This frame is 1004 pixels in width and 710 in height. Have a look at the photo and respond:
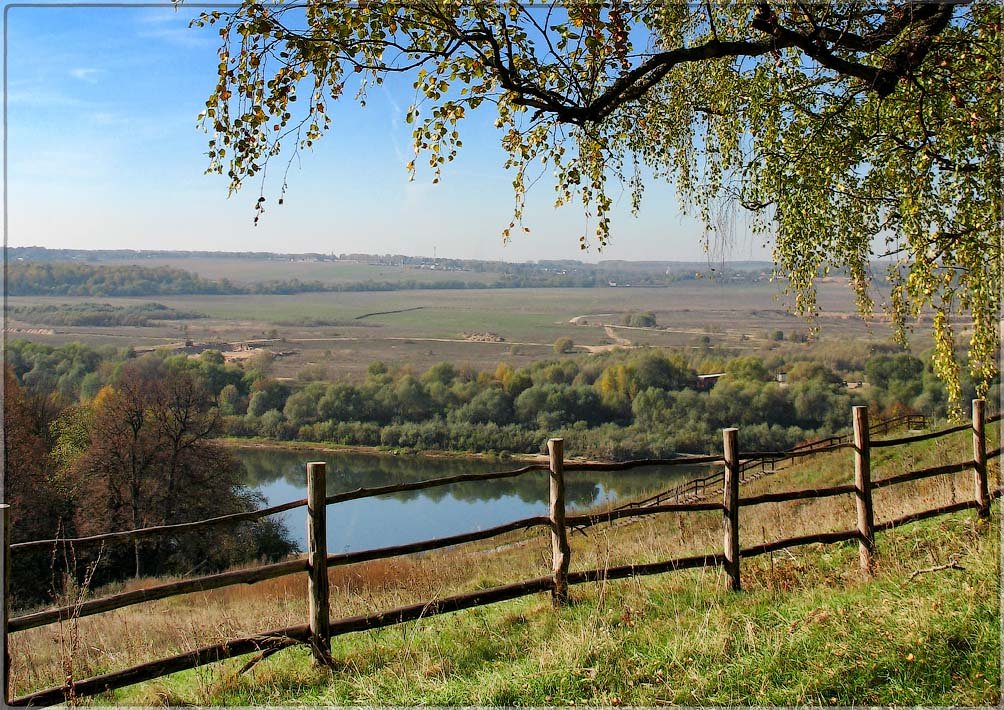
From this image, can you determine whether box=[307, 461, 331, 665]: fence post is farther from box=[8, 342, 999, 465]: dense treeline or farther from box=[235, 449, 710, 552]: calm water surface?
box=[8, 342, 999, 465]: dense treeline

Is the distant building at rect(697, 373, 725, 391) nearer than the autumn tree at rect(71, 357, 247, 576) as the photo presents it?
No

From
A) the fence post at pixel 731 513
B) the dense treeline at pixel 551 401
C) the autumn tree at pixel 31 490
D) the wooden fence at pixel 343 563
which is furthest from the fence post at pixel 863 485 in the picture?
the dense treeline at pixel 551 401

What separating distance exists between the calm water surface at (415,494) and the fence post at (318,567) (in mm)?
26316

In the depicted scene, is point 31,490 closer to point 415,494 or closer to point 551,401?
point 415,494

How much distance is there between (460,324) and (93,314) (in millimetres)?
60692

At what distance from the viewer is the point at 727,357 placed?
346 ft

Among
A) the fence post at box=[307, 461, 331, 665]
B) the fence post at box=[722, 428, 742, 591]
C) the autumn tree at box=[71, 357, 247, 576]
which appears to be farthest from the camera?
the autumn tree at box=[71, 357, 247, 576]

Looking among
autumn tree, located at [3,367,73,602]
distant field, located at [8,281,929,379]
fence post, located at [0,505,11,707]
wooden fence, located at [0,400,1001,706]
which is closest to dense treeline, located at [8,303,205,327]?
distant field, located at [8,281,929,379]

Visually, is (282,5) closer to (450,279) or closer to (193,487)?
(193,487)

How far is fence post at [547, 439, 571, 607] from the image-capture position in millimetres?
5492

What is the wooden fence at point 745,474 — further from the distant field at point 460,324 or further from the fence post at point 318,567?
the distant field at point 460,324

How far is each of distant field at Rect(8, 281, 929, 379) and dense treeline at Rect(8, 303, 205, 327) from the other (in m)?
1.42

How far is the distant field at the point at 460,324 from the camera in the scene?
113312mm

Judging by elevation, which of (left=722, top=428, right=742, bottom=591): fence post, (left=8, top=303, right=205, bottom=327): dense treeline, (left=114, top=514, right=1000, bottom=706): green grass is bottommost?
A: (left=114, top=514, right=1000, bottom=706): green grass
